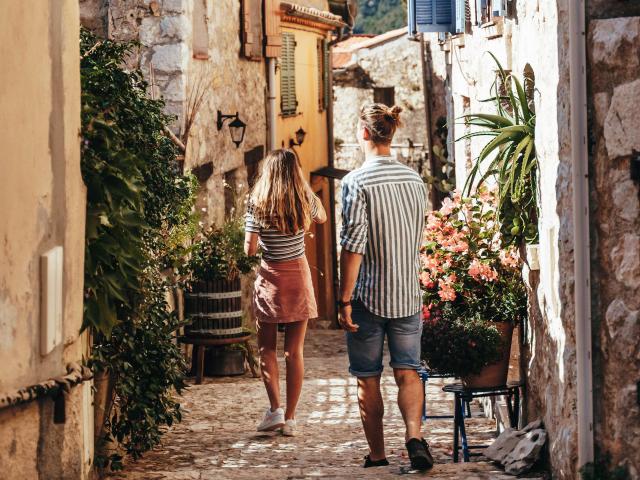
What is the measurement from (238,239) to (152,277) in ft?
11.3

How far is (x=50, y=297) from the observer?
15.8 ft

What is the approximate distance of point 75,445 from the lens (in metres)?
5.12

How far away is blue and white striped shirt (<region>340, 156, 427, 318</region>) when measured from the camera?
19.7ft

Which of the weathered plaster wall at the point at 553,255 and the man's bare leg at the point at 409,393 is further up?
the weathered plaster wall at the point at 553,255

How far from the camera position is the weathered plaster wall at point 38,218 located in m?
4.45

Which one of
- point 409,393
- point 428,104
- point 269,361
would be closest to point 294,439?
point 269,361

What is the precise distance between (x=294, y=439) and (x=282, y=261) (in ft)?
3.74

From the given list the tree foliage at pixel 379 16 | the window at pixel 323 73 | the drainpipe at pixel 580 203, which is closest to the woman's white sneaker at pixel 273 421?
the drainpipe at pixel 580 203

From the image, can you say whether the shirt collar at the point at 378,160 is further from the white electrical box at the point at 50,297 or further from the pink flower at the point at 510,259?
the white electrical box at the point at 50,297

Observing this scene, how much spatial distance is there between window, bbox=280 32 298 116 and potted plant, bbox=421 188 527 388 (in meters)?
10.9

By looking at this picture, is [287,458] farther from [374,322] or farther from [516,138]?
[516,138]

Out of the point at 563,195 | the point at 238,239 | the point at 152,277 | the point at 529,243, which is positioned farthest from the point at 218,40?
the point at 563,195

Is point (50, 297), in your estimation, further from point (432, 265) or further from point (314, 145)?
point (314, 145)

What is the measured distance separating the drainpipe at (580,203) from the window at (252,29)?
32.1 ft
